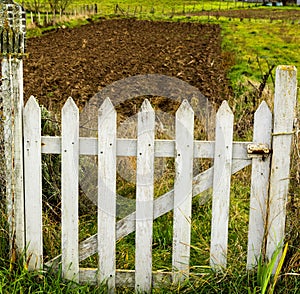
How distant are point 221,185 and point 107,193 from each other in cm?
73

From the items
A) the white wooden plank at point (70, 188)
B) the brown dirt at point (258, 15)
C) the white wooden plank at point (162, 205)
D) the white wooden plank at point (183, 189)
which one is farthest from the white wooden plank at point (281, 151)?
the brown dirt at point (258, 15)

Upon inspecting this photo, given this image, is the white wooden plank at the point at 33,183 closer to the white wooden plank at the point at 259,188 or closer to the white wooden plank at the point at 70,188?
the white wooden plank at the point at 70,188

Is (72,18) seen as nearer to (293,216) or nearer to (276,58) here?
(276,58)

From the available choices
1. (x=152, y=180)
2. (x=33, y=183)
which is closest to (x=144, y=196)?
(x=152, y=180)

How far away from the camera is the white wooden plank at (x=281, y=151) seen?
378cm

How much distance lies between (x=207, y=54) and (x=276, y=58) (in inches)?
102

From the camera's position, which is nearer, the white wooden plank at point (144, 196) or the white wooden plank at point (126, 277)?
the white wooden plank at point (144, 196)

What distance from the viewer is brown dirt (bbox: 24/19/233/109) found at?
43.3 ft

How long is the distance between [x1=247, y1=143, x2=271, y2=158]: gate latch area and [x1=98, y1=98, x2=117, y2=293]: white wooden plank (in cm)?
86

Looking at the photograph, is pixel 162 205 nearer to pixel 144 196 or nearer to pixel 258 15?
pixel 144 196

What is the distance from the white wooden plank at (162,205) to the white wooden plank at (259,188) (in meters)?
0.10

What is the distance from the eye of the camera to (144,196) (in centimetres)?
387

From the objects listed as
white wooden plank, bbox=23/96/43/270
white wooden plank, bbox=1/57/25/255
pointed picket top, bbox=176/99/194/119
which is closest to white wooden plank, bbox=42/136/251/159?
pointed picket top, bbox=176/99/194/119

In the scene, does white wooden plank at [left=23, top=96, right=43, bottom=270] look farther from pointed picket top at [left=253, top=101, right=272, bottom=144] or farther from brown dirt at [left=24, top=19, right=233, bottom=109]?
brown dirt at [left=24, top=19, right=233, bottom=109]
